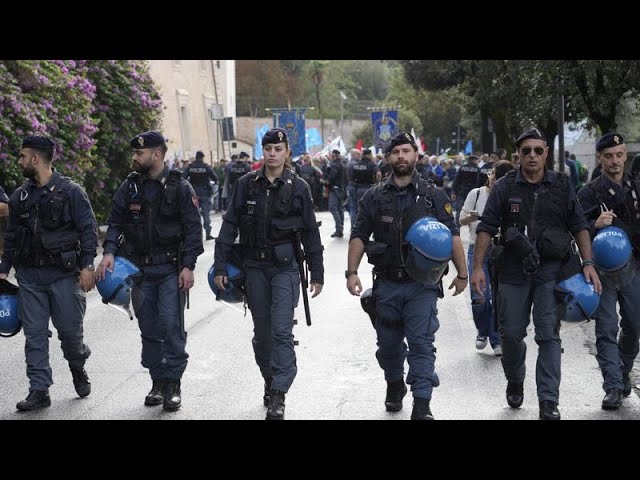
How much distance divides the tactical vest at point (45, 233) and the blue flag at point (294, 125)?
1211 inches

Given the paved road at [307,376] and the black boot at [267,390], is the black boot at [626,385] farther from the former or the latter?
the black boot at [267,390]

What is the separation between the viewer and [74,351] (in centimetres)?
783

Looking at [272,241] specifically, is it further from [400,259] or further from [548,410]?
[548,410]

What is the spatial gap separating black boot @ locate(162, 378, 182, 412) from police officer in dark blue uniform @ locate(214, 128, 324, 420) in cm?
65

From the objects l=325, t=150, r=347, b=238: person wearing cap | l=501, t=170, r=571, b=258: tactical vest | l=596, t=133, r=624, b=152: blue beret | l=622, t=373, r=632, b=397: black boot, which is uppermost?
l=596, t=133, r=624, b=152: blue beret

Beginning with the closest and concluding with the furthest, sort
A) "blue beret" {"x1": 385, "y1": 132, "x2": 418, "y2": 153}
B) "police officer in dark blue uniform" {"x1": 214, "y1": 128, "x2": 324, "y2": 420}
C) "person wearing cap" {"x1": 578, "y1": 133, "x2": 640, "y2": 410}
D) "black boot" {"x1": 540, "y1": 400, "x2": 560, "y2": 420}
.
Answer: "black boot" {"x1": 540, "y1": 400, "x2": 560, "y2": 420} → "blue beret" {"x1": 385, "y1": 132, "x2": 418, "y2": 153} → "police officer in dark blue uniform" {"x1": 214, "y1": 128, "x2": 324, "y2": 420} → "person wearing cap" {"x1": 578, "y1": 133, "x2": 640, "y2": 410}

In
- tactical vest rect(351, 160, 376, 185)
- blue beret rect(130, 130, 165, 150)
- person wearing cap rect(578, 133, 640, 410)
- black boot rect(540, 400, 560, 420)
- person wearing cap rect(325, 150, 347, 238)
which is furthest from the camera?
person wearing cap rect(325, 150, 347, 238)

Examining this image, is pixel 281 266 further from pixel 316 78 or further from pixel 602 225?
pixel 316 78

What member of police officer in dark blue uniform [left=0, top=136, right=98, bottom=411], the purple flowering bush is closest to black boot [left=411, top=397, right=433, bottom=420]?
police officer in dark blue uniform [left=0, top=136, right=98, bottom=411]

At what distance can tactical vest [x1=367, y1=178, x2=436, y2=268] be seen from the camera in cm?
711

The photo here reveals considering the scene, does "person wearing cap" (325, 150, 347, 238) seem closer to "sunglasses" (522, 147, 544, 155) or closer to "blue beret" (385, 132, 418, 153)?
"blue beret" (385, 132, 418, 153)

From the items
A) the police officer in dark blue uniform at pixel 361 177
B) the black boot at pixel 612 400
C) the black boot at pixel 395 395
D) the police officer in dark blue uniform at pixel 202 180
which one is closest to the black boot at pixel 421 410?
the black boot at pixel 395 395

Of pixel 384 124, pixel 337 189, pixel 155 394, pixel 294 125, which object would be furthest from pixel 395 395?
pixel 294 125

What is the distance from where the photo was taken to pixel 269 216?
7344 millimetres
